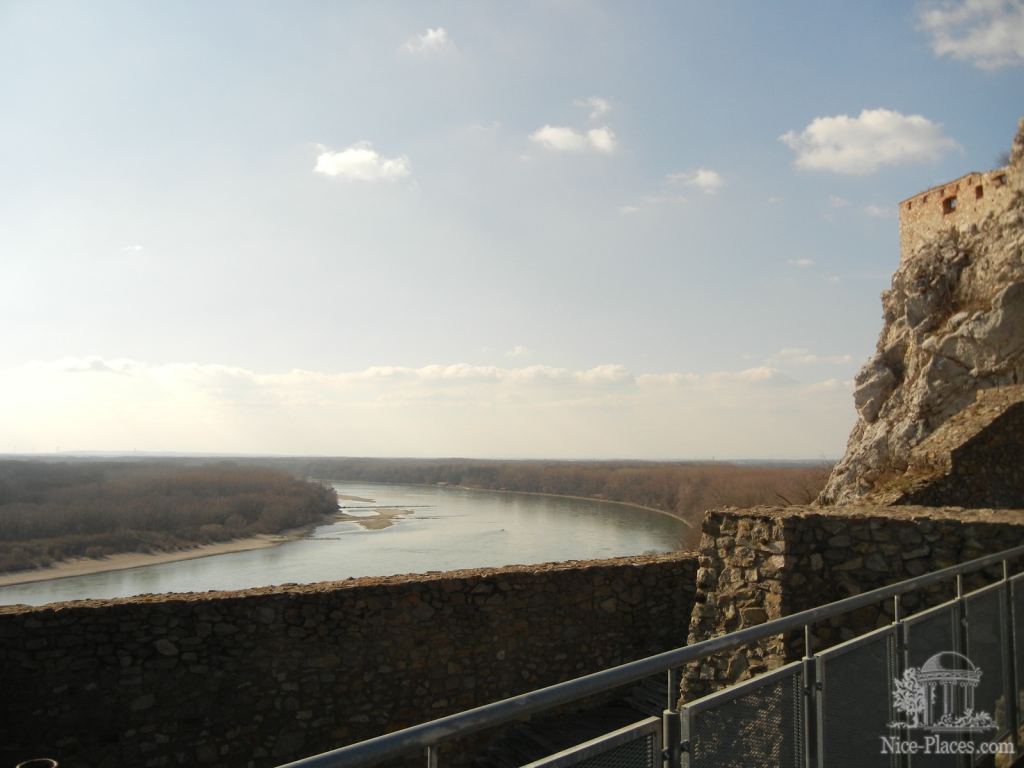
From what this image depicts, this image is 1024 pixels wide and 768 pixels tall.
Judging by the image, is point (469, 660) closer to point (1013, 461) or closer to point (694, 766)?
point (694, 766)

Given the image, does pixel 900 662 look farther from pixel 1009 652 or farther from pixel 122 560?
pixel 122 560

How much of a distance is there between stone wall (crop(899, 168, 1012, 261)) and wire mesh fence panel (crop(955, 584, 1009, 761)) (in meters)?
16.0

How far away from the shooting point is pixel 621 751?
1933 millimetres

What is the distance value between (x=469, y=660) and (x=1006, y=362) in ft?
43.0

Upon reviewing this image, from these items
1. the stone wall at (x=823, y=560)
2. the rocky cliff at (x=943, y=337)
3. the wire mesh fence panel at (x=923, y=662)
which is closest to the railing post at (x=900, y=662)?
the wire mesh fence panel at (x=923, y=662)

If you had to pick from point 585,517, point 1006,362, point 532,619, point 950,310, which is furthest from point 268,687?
point 585,517

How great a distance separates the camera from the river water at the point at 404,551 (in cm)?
2508

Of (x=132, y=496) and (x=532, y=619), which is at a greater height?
(x=532, y=619)

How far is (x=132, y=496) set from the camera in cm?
4916

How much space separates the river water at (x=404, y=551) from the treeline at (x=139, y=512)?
4339 mm

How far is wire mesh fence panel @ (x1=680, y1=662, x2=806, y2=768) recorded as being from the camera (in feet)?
6.88

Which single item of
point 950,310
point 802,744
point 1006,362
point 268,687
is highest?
point 950,310
